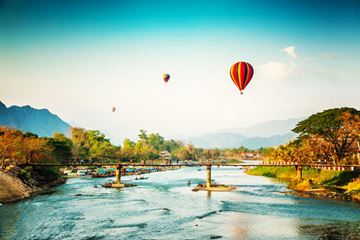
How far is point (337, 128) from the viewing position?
74.1 m

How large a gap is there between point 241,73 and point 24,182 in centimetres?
4423

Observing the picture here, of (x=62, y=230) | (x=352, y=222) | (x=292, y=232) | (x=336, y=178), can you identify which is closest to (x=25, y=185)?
(x=62, y=230)

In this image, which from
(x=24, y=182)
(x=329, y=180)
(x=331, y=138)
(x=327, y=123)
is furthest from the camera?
(x=331, y=138)

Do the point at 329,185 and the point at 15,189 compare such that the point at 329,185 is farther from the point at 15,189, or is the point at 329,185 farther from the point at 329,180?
the point at 15,189

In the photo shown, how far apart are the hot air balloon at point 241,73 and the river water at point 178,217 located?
61.7 ft

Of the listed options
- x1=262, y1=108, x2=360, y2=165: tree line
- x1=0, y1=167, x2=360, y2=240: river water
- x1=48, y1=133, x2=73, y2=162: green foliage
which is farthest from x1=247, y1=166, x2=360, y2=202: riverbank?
x1=48, y1=133, x2=73, y2=162: green foliage

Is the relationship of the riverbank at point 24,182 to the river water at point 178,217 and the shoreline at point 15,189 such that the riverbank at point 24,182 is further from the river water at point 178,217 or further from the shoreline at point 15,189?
the river water at point 178,217

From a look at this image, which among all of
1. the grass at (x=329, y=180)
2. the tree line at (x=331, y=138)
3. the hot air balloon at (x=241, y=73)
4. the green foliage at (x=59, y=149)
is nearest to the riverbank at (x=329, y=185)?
the grass at (x=329, y=180)

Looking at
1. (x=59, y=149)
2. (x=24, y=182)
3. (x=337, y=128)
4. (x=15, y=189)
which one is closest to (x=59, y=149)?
(x=59, y=149)

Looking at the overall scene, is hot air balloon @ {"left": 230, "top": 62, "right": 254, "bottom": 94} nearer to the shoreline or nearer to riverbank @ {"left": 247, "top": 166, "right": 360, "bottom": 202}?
riverbank @ {"left": 247, "top": 166, "right": 360, "bottom": 202}

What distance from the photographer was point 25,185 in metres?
65.2

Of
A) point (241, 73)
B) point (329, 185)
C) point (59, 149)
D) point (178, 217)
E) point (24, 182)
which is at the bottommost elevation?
point (178, 217)

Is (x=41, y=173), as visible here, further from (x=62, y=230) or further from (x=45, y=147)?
(x=62, y=230)

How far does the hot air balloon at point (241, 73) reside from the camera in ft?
185
